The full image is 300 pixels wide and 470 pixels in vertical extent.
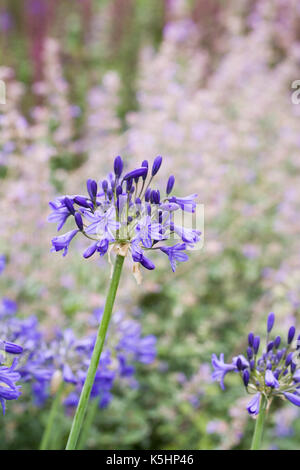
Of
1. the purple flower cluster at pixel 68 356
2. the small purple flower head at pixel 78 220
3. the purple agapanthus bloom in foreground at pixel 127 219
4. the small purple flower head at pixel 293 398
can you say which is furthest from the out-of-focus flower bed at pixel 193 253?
the small purple flower head at pixel 78 220

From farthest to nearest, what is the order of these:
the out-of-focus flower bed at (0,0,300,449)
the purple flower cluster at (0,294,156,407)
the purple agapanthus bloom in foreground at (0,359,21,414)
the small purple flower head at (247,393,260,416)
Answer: the out-of-focus flower bed at (0,0,300,449)
the purple flower cluster at (0,294,156,407)
the small purple flower head at (247,393,260,416)
the purple agapanthus bloom in foreground at (0,359,21,414)

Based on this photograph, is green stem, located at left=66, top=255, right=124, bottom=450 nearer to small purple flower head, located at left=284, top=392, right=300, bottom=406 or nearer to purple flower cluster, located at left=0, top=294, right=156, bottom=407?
purple flower cluster, located at left=0, top=294, right=156, bottom=407

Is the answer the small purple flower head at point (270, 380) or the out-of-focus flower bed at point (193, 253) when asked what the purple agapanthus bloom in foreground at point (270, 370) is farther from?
the out-of-focus flower bed at point (193, 253)

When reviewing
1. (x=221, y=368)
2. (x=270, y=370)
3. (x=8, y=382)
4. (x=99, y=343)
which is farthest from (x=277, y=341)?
(x=8, y=382)

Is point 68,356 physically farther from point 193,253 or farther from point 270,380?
point 193,253

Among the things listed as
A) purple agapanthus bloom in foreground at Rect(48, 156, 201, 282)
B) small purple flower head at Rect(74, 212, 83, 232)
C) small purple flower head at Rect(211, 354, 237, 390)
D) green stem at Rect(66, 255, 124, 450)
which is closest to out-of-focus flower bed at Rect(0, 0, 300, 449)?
small purple flower head at Rect(211, 354, 237, 390)
